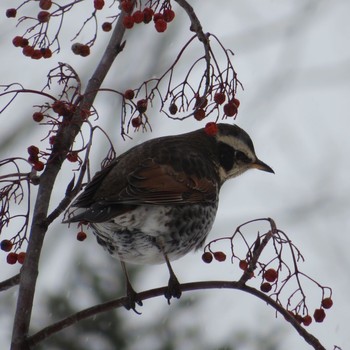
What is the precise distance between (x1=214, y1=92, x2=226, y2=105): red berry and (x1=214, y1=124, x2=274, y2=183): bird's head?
5.34ft

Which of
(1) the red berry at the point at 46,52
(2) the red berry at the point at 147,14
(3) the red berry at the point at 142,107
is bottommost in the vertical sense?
(3) the red berry at the point at 142,107

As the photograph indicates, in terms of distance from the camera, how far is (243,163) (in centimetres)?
480

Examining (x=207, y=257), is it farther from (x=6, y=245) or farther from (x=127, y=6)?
(x=127, y=6)

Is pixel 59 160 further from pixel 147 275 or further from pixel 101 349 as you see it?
pixel 147 275

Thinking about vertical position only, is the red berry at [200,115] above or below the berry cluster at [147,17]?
below

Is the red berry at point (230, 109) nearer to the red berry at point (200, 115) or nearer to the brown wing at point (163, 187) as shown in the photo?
the red berry at point (200, 115)

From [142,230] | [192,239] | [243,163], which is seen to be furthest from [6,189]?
[243,163]

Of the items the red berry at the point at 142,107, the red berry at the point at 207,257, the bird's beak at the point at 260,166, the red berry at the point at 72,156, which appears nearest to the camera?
the red berry at the point at 72,156

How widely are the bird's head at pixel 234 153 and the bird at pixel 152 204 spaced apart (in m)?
0.32

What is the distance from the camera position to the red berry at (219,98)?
3.11 m

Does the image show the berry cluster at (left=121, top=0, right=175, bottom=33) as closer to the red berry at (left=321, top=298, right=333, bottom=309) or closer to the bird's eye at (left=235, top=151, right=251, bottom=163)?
the red berry at (left=321, top=298, right=333, bottom=309)

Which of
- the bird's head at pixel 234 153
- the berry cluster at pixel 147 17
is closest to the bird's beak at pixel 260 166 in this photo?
the bird's head at pixel 234 153

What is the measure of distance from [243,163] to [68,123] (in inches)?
83.5

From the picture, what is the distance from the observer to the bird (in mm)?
3615
